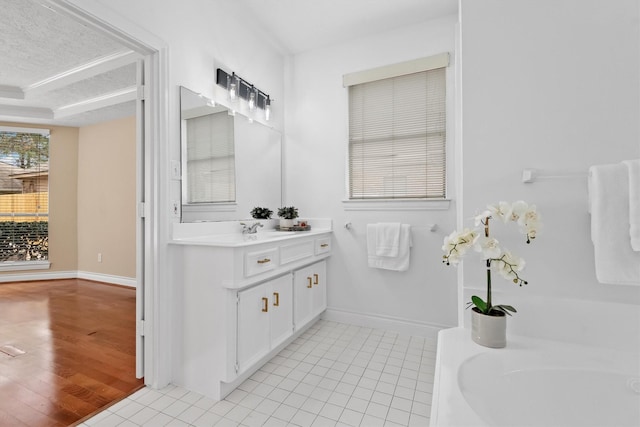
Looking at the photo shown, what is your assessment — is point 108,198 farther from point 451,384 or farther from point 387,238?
point 451,384

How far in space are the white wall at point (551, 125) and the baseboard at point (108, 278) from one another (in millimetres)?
4658

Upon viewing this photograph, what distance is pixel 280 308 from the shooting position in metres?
2.24

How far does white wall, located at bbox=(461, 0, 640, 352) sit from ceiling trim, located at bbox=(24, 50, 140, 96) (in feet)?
10.6

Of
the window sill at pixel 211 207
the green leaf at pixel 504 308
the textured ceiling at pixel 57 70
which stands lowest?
the green leaf at pixel 504 308

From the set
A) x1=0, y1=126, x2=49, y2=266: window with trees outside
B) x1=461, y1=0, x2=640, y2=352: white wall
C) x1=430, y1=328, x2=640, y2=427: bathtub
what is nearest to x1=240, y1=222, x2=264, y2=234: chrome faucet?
x1=461, y1=0, x2=640, y2=352: white wall

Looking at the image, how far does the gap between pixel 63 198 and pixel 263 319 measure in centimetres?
482

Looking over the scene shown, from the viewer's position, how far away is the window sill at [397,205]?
8.58 ft

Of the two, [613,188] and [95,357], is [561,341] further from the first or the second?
[95,357]

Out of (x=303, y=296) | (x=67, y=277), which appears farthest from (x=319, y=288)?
(x=67, y=277)

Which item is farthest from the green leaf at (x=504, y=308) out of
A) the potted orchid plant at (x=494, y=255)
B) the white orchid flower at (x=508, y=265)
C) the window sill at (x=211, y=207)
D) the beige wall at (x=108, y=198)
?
the beige wall at (x=108, y=198)

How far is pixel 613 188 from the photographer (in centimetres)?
98

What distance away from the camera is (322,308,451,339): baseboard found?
2.65 meters

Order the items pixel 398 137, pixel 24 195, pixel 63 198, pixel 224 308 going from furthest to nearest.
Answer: pixel 63 198, pixel 24 195, pixel 398 137, pixel 224 308

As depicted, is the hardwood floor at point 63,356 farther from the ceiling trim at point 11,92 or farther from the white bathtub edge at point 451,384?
the ceiling trim at point 11,92
